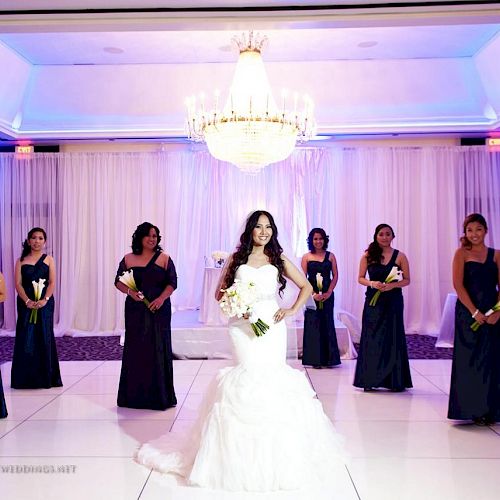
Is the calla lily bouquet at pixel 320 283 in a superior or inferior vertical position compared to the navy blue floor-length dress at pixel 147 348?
superior

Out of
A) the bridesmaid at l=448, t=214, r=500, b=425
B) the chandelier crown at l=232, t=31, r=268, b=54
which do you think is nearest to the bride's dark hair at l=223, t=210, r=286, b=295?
the bridesmaid at l=448, t=214, r=500, b=425

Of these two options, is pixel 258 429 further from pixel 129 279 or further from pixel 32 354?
pixel 32 354

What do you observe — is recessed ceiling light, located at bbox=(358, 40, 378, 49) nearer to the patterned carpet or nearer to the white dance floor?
the patterned carpet

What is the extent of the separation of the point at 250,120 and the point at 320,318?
2667mm

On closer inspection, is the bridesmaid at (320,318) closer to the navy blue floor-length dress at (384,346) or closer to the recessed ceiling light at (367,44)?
the navy blue floor-length dress at (384,346)

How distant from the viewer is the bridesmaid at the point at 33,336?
691 cm

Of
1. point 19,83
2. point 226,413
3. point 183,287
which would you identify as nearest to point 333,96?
point 183,287

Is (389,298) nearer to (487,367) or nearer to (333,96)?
(487,367)

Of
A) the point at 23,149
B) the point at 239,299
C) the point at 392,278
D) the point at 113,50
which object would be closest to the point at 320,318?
the point at 392,278

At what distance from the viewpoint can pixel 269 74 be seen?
10281 mm

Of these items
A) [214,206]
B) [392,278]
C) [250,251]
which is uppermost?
[214,206]

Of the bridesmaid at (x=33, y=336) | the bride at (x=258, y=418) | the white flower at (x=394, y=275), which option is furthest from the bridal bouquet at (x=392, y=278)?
the bridesmaid at (x=33, y=336)

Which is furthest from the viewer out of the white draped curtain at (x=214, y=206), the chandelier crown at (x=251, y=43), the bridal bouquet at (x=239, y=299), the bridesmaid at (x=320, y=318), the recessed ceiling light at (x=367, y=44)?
the white draped curtain at (x=214, y=206)

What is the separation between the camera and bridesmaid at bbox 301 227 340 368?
8023 millimetres
